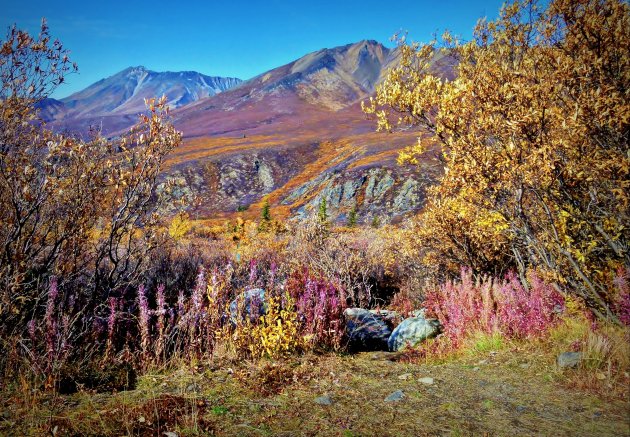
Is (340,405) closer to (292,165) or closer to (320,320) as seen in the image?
(320,320)

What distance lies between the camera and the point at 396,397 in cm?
392

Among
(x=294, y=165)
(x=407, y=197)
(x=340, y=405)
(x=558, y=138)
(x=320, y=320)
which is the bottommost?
(x=340, y=405)

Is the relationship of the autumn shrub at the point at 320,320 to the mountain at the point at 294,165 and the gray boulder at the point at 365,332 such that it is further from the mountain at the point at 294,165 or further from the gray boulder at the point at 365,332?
the mountain at the point at 294,165

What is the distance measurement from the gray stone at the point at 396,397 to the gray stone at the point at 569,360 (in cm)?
180

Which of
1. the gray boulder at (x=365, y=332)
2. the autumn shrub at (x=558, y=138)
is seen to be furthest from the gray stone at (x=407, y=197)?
the autumn shrub at (x=558, y=138)

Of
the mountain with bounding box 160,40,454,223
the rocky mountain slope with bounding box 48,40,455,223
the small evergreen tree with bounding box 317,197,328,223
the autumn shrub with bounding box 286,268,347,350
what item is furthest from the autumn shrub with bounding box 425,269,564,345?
the small evergreen tree with bounding box 317,197,328,223

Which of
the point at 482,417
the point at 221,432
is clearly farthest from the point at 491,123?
the point at 221,432

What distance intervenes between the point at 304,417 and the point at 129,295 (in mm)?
4407

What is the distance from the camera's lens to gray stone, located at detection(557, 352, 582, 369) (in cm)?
422

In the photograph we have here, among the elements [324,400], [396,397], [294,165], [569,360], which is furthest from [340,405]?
[294,165]

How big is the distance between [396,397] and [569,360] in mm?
1968

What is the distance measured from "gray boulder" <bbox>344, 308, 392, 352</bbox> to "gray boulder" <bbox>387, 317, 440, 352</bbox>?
18 centimetres

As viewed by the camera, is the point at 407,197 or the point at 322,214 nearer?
the point at 322,214

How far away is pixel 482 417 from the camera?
346 cm
